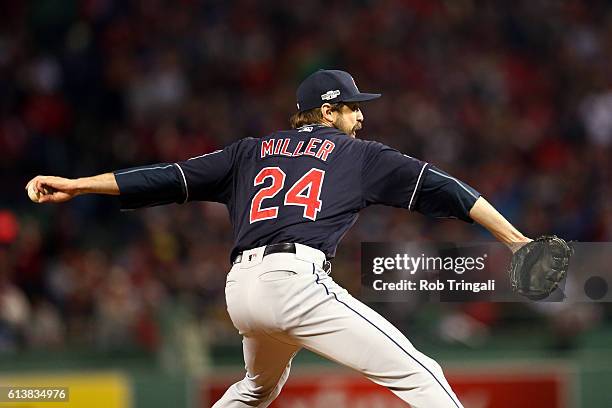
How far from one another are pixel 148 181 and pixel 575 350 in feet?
16.0

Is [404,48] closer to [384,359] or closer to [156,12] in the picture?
[156,12]

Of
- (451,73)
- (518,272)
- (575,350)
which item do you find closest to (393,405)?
(575,350)

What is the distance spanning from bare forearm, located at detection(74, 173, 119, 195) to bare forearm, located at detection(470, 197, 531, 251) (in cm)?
143

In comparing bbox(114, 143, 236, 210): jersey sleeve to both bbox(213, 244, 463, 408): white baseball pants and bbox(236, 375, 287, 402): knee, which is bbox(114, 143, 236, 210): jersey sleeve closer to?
bbox(213, 244, 463, 408): white baseball pants

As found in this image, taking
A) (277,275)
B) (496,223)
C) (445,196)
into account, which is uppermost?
(445,196)

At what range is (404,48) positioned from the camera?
39.8 ft

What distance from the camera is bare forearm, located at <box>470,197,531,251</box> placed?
13.2 feet

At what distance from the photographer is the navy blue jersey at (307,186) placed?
414cm

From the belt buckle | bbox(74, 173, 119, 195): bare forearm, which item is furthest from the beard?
bbox(74, 173, 119, 195): bare forearm

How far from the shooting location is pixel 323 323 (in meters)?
3.96

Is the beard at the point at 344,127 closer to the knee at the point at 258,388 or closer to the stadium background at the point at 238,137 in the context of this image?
the knee at the point at 258,388

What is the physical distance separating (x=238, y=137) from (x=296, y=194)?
6.57 metres

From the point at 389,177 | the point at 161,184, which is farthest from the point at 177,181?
the point at 389,177

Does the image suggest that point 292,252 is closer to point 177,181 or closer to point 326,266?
point 326,266
